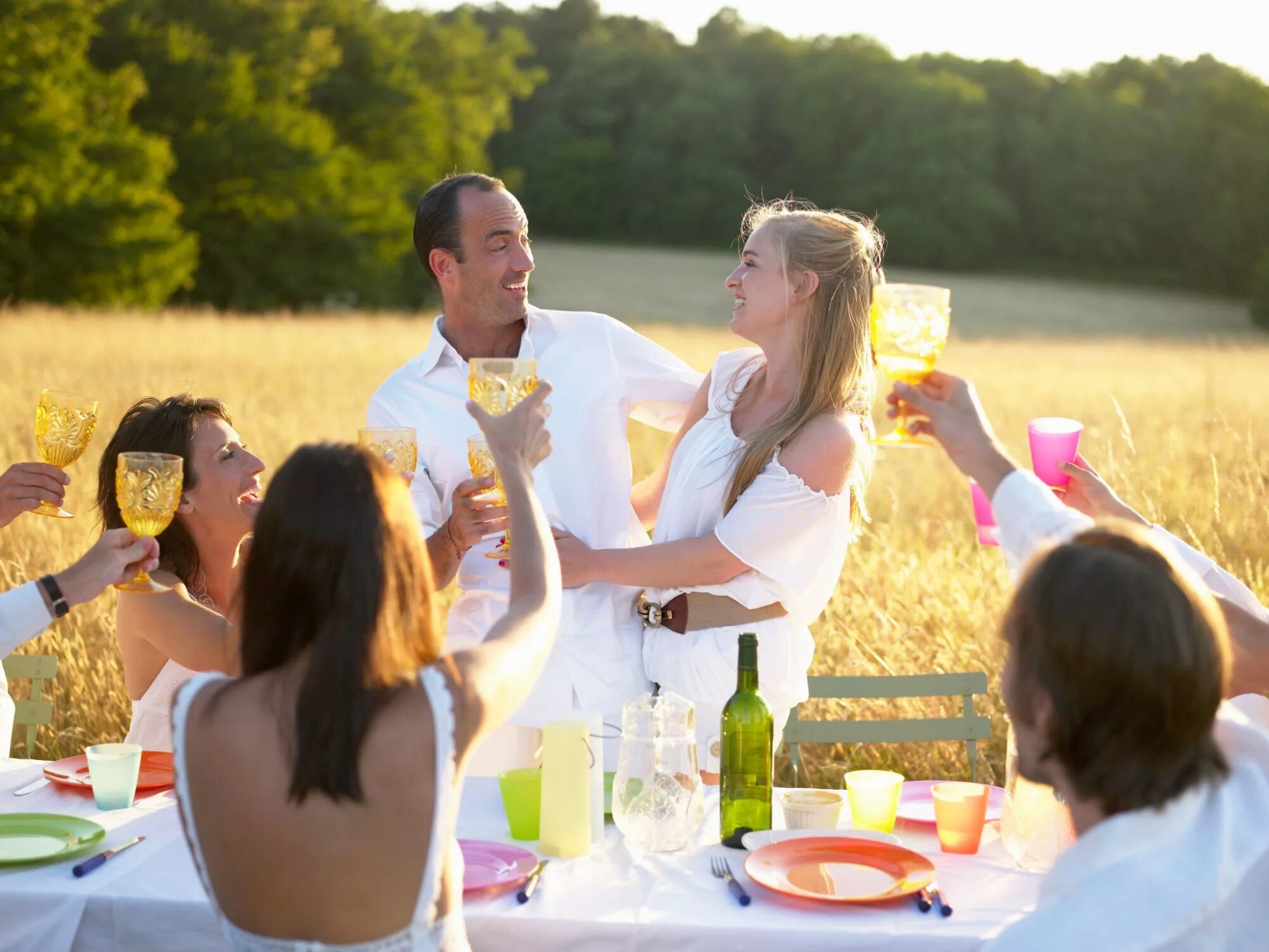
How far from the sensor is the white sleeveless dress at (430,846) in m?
1.70

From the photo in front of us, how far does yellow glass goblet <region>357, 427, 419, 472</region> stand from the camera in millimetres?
2643

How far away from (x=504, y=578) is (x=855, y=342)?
105cm

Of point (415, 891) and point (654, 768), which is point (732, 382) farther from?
point (415, 891)

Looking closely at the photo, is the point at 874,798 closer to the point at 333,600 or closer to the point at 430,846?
the point at 430,846

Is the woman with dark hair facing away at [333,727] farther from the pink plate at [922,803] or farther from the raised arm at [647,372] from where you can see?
the raised arm at [647,372]

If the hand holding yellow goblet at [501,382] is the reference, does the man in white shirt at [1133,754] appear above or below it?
below

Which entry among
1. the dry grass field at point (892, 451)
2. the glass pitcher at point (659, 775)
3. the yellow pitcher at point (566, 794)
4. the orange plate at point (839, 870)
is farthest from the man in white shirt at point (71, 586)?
the dry grass field at point (892, 451)

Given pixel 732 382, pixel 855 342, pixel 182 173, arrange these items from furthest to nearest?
pixel 182 173 → pixel 732 382 → pixel 855 342

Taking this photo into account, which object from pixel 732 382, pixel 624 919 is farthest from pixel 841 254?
pixel 624 919

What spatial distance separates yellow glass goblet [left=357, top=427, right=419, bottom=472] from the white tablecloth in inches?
31.7

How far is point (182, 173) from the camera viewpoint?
27.6 m

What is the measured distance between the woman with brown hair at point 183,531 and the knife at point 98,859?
594 millimetres

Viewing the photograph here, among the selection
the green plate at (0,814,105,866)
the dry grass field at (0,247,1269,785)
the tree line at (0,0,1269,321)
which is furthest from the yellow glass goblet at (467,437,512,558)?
the tree line at (0,0,1269,321)

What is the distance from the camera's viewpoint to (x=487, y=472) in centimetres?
272
